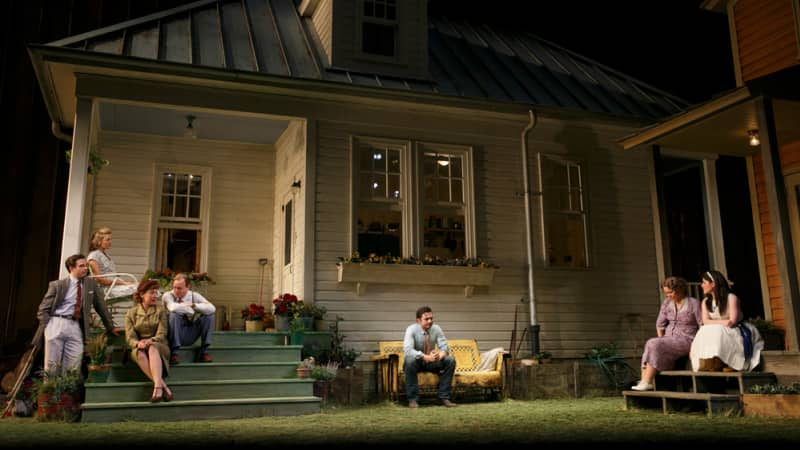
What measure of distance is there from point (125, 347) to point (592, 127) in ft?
24.9

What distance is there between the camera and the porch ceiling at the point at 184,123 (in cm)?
965

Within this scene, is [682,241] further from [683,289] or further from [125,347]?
[125,347]

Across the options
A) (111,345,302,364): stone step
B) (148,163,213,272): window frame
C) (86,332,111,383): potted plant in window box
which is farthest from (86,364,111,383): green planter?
(148,163,213,272): window frame

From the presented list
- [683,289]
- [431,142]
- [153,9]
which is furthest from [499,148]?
[153,9]

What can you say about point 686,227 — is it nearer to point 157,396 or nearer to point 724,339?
point 724,339

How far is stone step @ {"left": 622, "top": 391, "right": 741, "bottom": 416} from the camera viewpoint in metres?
6.04

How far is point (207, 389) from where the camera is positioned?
680 centimetres

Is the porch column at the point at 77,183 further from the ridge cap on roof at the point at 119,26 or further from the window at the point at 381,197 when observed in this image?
the window at the point at 381,197

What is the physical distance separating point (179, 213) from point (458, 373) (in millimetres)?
5369

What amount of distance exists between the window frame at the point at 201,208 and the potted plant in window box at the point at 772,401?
25.3ft

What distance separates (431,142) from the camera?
386 inches

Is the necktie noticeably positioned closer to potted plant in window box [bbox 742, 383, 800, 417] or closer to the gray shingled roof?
the gray shingled roof

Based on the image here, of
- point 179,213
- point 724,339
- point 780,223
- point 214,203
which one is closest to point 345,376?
point 724,339

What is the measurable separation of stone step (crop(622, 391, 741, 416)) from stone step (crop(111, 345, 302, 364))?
3747 millimetres
